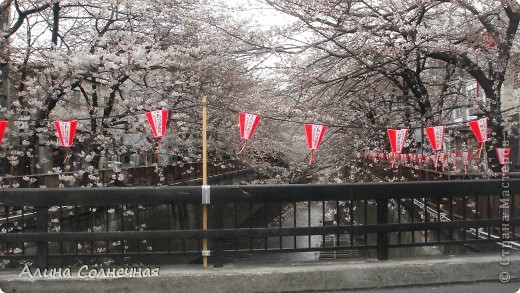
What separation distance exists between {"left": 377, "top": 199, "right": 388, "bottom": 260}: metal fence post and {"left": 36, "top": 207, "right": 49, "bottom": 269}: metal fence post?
3.77 meters

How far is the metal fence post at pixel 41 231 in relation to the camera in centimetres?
464

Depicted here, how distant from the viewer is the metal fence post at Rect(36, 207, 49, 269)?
464 cm

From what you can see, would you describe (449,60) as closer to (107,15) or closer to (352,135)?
(352,135)

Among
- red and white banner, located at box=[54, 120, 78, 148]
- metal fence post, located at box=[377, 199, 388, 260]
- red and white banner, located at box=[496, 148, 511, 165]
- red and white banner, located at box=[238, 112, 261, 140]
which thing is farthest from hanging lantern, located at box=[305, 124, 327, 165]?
red and white banner, located at box=[54, 120, 78, 148]

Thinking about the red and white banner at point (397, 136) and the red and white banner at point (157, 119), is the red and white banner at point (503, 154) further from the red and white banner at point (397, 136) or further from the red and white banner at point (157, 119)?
the red and white banner at point (157, 119)

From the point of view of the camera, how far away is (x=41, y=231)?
4641 millimetres

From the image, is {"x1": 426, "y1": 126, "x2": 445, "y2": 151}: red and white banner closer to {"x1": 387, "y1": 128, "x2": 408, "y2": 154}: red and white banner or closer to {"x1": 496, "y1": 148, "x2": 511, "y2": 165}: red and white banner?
{"x1": 387, "y1": 128, "x2": 408, "y2": 154}: red and white banner

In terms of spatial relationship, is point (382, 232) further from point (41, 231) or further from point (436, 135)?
point (436, 135)

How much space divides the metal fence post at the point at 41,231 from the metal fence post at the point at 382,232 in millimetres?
3772

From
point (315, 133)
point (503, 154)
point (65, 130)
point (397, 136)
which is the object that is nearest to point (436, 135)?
point (397, 136)

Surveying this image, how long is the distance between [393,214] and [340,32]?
818 centimetres

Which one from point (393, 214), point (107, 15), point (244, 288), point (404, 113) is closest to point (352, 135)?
point (404, 113)

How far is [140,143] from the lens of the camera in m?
12.5

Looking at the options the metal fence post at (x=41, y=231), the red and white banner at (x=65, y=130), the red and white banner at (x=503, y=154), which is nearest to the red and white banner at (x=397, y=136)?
the red and white banner at (x=503, y=154)
